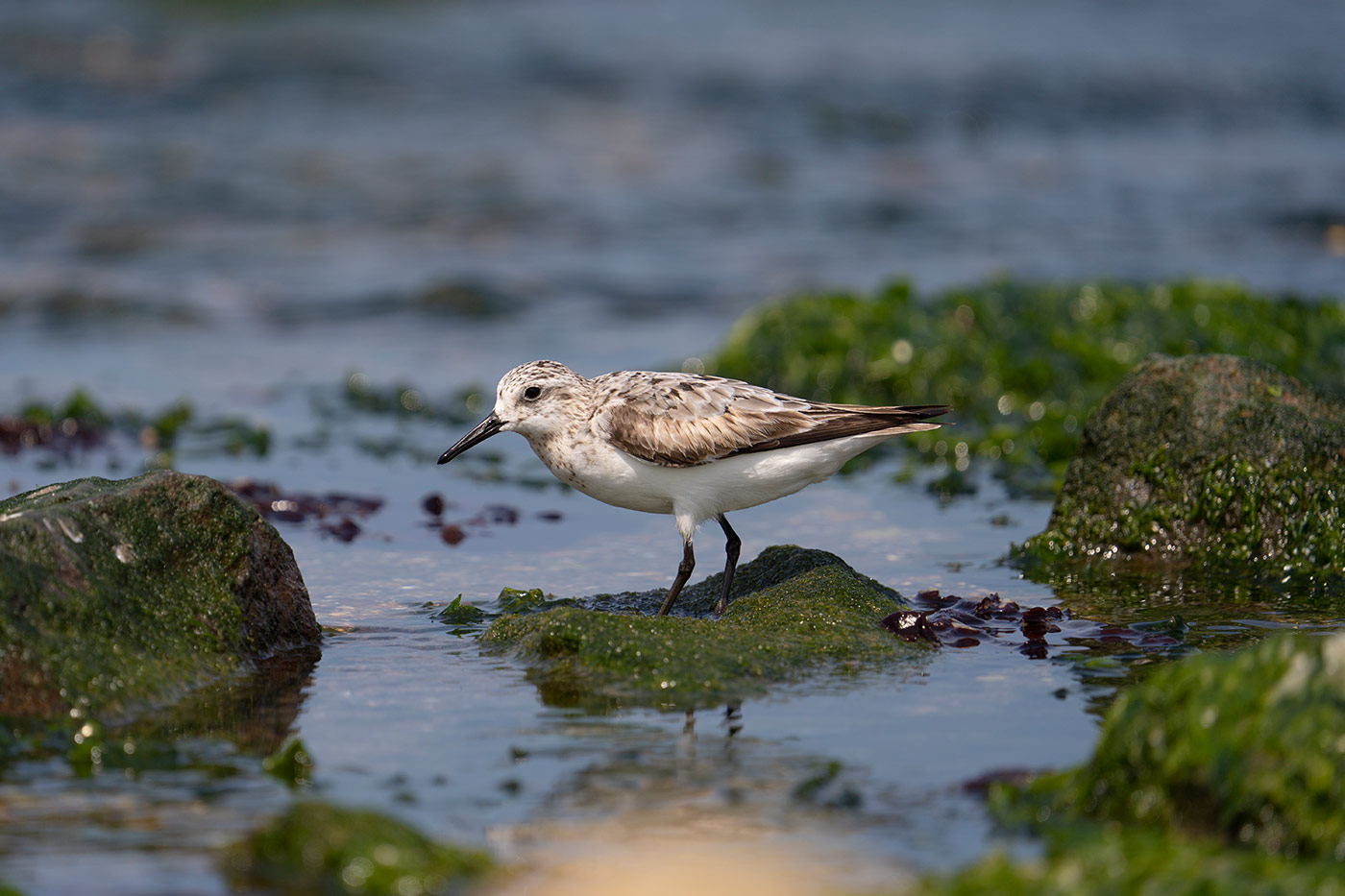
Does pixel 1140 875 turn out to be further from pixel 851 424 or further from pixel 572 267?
pixel 572 267

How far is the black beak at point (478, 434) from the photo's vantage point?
6.64 m

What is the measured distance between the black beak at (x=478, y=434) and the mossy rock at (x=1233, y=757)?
10.7 ft

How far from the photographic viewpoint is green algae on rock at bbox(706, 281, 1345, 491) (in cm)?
1023

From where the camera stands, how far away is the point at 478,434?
6.74 meters

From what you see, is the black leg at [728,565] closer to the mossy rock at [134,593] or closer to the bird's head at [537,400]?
the bird's head at [537,400]

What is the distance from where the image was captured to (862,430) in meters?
6.41

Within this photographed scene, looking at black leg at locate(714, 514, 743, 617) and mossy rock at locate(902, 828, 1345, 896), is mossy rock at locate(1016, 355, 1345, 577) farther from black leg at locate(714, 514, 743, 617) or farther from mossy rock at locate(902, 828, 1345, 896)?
mossy rock at locate(902, 828, 1345, 896)

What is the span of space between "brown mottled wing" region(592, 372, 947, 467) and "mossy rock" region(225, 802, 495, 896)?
2752mm

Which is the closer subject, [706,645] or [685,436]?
[706,645]

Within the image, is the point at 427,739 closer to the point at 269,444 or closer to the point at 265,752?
the point at 265,752

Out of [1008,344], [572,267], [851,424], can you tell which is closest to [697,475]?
[851,424]

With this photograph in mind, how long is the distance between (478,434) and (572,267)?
9169mm

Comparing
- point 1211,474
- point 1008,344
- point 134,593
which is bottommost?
point 134,593

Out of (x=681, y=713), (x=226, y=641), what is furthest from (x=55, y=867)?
(x=681, y=713)
